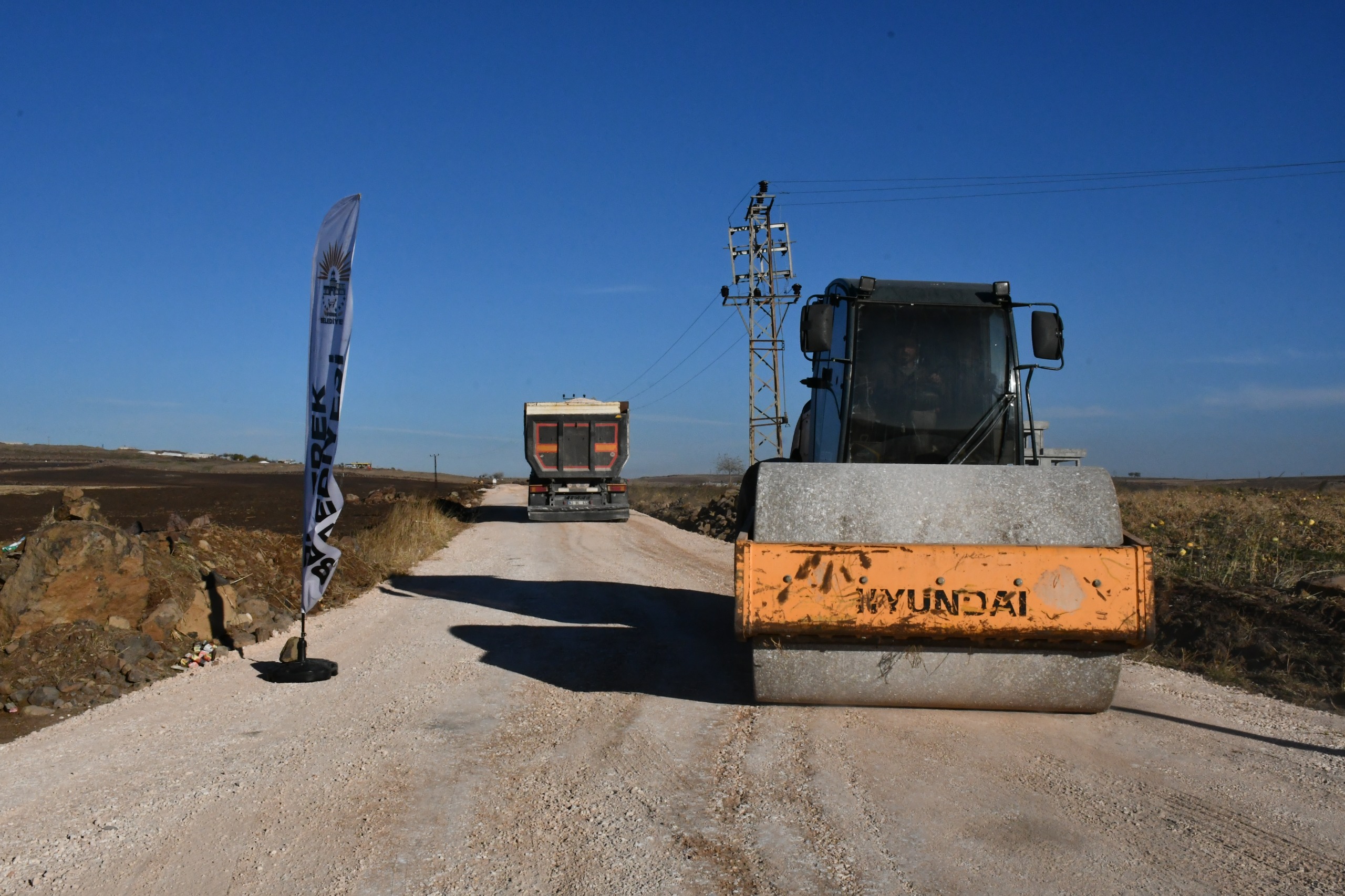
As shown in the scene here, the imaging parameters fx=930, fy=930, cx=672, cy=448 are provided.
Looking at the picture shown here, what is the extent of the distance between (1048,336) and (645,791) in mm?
4295

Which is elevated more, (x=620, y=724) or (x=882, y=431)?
(x=882, y=431)

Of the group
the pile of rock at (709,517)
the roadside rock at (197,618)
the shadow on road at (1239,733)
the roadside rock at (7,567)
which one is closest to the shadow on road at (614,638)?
the roadside rock at (197,618)

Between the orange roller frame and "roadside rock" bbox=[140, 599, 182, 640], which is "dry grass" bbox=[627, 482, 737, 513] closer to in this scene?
"roadside rock" bbox=[140, 599, 182, 640]

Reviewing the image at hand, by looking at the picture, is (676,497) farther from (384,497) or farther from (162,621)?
(162,621)

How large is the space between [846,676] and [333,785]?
9.50ft

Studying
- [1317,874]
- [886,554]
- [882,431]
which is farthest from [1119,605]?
[882,431]

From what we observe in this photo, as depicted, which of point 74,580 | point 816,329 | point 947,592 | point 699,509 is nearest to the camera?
point 947,592

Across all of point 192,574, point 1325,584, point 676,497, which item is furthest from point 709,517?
point 192,574

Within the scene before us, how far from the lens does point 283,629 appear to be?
8898 mm

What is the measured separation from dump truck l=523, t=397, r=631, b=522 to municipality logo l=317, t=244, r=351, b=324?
62.9ft

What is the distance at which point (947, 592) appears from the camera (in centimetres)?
513

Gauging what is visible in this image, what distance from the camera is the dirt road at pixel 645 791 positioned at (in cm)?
359

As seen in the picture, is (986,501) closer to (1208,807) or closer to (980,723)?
(980,723)

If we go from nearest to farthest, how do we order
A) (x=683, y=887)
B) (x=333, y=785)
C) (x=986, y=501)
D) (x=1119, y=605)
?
(x=683, y=887) < (x=333, y=785) < (x=1119, y=605) < (x=986, y=501)
